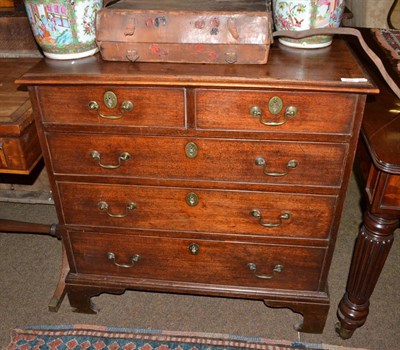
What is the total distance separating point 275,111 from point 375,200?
0.45 metres

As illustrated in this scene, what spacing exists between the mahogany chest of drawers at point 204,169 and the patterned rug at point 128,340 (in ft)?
0.64

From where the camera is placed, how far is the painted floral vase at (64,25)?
142 centimetres

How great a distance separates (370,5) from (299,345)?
2818 mm

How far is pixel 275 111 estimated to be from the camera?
1.40m

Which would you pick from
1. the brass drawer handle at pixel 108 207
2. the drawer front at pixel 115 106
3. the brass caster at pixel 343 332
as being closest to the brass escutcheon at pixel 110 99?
the drawer front at pixel 115 106

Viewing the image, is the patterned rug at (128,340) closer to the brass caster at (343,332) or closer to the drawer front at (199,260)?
the brass caster at (343,332)

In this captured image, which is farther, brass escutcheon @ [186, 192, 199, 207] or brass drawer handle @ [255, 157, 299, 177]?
brass escutcheon @ [186, 192, 199, 207]

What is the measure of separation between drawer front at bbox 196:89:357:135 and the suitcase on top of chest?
0.13 m

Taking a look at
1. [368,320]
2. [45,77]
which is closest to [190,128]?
[45,77]

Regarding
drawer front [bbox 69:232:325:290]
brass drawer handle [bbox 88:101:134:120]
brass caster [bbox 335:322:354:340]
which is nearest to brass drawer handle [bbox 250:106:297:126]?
brass drawer handle [bbox 88:101:134:120]

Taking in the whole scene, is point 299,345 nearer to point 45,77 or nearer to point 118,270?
point 118,270

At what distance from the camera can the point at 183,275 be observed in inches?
73.2

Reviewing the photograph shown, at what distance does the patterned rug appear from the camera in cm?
188

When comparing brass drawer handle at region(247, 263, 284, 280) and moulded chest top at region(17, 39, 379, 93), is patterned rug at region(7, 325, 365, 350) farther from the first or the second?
moulded chest top at region(17, 39, 379, 93)
